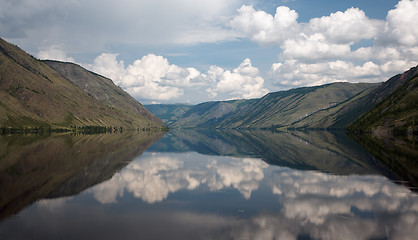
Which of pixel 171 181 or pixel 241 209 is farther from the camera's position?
pixel 171 181

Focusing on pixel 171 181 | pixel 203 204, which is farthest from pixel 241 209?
pixel 171 181

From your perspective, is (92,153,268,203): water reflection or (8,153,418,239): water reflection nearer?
(8,153,418,239): water reflection

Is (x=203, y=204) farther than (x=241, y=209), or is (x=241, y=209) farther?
(x=203, y=204)

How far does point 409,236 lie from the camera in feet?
73.0

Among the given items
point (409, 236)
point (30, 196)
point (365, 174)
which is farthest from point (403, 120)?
point (30, 196)

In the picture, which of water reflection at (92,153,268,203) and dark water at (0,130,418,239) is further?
water reflection at (92,153,268,203)

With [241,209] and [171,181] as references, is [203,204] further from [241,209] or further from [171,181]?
[171,181]

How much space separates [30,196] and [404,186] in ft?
150

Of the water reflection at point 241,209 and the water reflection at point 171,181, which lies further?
the water reflection at point 171,181

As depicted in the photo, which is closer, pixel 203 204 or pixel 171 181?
pixel 203 204

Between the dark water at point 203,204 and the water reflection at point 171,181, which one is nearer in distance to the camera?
the dark water at point 203,204

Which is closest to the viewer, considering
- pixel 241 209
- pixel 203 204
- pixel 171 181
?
pixel 241 209

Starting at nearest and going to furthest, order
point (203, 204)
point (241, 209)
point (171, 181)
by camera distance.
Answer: point (241, 209), point (203, 204), point (171, 181)

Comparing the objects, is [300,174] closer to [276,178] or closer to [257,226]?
[276,178]
